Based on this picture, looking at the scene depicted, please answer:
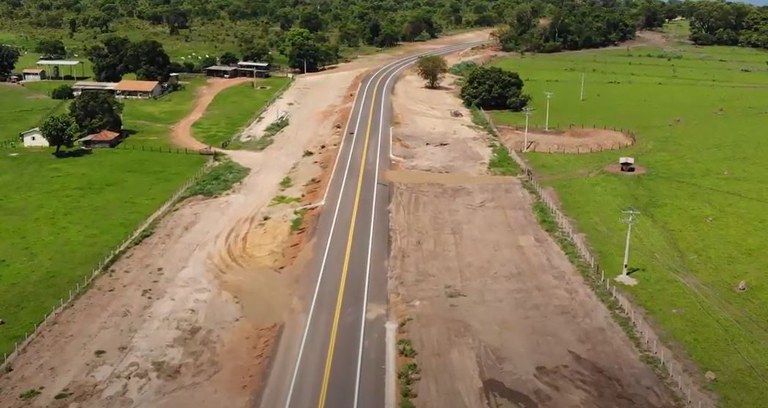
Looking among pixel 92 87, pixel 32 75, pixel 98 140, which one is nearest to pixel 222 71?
pixel 92 87

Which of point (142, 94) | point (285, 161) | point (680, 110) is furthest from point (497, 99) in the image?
point (142, 94)

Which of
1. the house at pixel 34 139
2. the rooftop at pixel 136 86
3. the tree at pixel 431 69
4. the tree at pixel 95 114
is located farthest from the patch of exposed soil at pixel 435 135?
the house at pixel 34 139

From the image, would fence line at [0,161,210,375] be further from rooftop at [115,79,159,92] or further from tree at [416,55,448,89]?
tree at [416,55,448,89]

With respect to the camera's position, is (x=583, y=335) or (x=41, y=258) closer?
(x=583, y=335)

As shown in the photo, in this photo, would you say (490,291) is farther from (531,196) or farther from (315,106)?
(315,106)

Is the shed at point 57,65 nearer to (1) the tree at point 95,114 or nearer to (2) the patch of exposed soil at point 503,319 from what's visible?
(1) the tree at point 95,114
